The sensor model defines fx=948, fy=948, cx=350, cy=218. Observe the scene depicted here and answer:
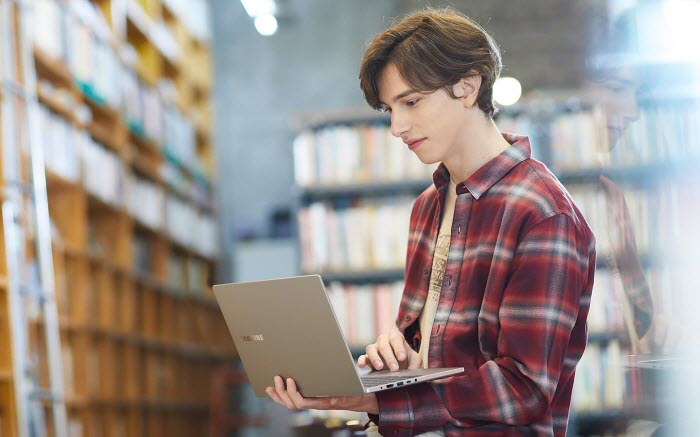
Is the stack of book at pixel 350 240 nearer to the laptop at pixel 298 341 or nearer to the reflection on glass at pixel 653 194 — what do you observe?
the reflection on glass at pixel 653 194

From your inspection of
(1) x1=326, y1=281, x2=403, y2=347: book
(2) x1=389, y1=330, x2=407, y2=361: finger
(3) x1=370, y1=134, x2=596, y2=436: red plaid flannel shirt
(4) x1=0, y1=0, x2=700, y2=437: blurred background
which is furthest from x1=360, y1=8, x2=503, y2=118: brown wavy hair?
(1) x1=326, y1=281, x2=403, y2=347: book

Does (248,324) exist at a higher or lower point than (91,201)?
lower

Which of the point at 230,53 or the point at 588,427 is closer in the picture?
the point at 588,427

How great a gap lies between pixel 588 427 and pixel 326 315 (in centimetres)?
284

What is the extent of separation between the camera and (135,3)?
17.4 feet

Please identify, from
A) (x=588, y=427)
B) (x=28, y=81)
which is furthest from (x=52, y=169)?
(x=588, y=427)

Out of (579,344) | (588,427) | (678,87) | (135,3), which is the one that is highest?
(135,3)

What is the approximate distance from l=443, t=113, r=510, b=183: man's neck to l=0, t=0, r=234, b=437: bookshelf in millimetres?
2098

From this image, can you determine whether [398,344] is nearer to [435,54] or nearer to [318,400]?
[318,400]

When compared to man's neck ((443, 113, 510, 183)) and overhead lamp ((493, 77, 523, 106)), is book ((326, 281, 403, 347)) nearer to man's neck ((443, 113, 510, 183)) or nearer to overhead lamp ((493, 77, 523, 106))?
overhead lamp ((493, 77, 523, 106))

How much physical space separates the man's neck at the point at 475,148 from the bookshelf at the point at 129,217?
210 centimetres

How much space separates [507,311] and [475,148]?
0.30 meters

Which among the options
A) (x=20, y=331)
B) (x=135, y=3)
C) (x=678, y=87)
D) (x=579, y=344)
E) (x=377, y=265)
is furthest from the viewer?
(x=135, y=3)

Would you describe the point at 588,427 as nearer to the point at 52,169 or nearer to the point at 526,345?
the point at 52,169
